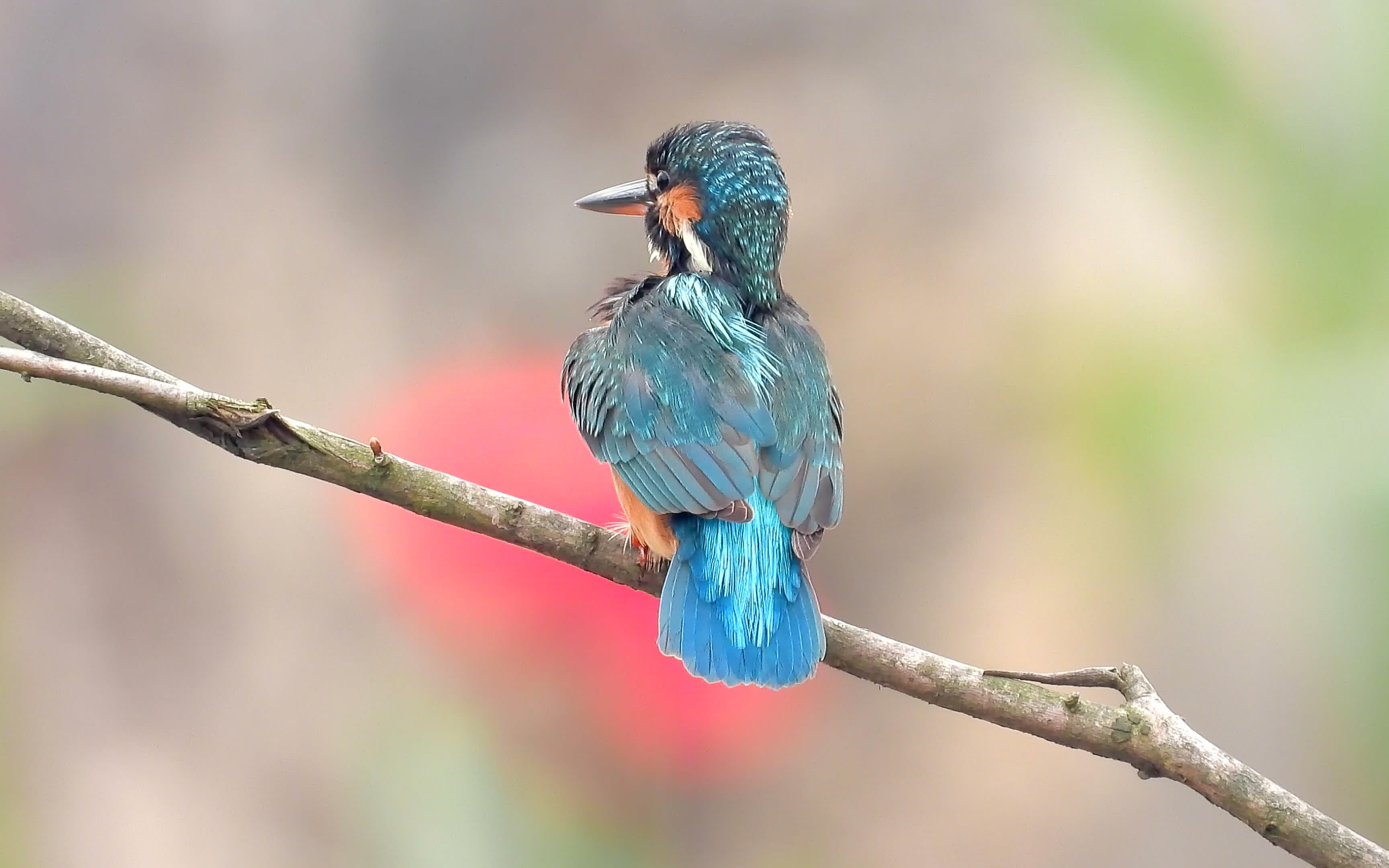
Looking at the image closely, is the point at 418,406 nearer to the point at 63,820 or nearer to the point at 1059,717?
the point at 63,820

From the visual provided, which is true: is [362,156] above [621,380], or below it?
above

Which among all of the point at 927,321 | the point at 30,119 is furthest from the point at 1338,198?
the point at 30,119

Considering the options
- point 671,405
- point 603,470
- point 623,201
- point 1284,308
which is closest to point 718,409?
point 671,405

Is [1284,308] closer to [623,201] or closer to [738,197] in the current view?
[738,197]

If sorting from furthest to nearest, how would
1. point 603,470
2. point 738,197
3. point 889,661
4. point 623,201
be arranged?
point 603,470 < point 623,201 < point 738,197 < point 889,661

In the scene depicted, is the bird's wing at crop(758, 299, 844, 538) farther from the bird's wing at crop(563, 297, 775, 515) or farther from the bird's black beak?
the bird's black beak

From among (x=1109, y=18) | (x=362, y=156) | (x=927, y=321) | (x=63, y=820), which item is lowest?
(x=63, y=820)

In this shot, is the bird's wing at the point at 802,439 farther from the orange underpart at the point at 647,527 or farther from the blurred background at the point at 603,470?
the blurred background at the point at 603,470
